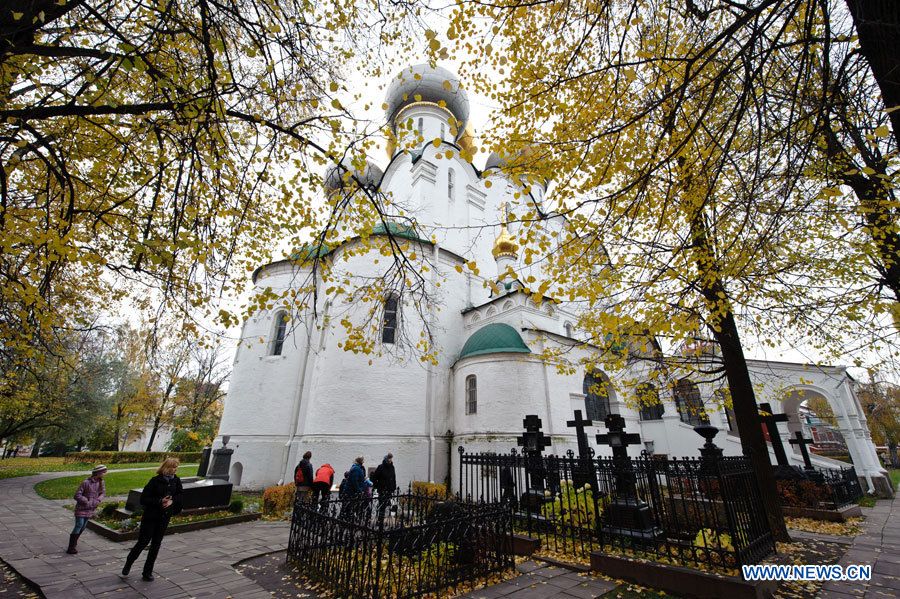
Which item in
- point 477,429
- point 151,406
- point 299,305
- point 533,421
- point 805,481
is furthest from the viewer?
point 151,406

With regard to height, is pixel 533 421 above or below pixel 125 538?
above

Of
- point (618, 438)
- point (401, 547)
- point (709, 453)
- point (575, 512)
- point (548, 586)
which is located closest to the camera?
point (401, 547)

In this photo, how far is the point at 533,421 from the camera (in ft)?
31.8

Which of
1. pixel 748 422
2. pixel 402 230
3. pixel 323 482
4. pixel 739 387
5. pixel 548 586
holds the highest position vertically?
pixel 402 230

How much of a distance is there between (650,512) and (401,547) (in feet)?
15.0

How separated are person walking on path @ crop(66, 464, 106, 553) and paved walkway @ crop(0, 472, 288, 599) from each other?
0.28 meters

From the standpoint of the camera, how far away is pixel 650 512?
21.9 feet

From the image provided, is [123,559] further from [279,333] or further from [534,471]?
[279,333]

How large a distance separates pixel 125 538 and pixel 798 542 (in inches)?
504

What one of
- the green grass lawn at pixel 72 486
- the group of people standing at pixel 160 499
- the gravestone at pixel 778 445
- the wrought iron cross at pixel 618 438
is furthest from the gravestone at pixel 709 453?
the green grass lawn at pixel 72 486

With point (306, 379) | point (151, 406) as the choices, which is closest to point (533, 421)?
point (306, 379)

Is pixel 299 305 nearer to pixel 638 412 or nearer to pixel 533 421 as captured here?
pixel 533 421

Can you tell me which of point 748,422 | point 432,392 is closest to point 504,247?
point 432,392

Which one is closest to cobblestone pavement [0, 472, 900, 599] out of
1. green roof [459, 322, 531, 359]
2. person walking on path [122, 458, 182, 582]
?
person walking on path [122, 458, 182, 582]
